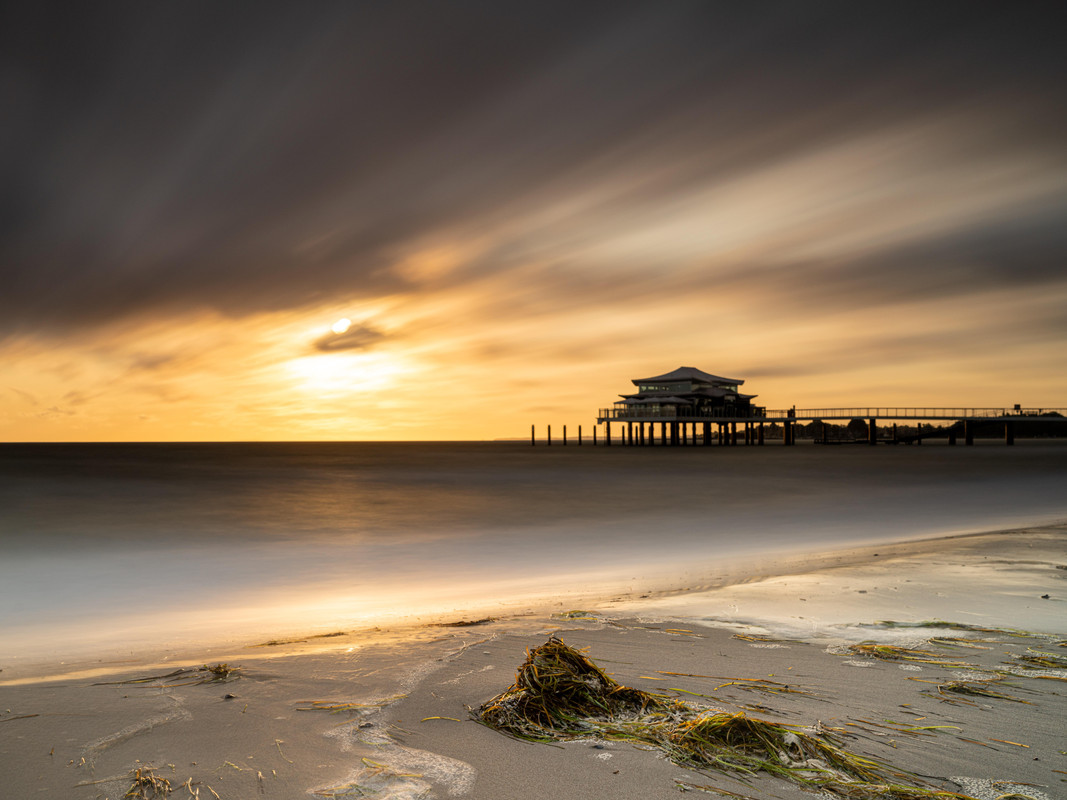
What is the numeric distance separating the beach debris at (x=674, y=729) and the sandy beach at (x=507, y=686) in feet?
0.26

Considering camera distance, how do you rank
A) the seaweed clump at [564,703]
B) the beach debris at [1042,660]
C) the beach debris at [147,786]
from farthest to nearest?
the beach debris at [1042,660]
the seaweed clump at [564,703]
the beach debris at [147,786]

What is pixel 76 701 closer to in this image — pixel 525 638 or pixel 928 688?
pixel 525 638

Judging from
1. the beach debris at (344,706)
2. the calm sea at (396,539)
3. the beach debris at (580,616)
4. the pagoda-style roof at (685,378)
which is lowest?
the calm sea at (396,539)

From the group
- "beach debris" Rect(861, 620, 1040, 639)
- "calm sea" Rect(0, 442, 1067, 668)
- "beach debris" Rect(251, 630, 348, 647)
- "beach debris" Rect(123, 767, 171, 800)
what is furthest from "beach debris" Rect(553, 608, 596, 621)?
"beach debris" Rect(123, 767, 171, 800)

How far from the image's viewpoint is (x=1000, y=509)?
20828mm

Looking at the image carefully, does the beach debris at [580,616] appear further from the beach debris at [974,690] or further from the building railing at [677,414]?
the building railing at [677,414]

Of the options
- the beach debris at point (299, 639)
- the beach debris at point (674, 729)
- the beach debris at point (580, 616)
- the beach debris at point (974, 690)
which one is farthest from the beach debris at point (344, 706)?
the beach debris at point (974, 690)

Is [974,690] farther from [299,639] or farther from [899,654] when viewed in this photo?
[299,639]

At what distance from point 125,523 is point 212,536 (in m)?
5.60

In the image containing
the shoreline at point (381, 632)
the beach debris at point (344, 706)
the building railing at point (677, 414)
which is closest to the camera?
the beach debris at point (344, 706)

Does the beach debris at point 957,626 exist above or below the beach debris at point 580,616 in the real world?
above

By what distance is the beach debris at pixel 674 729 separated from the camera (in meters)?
2.48

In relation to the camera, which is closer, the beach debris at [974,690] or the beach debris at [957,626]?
the beach debris at [974,690]

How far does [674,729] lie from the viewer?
284 centimetres
